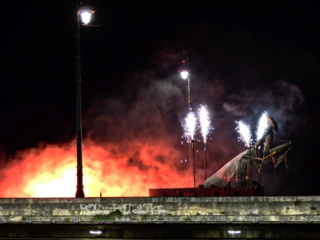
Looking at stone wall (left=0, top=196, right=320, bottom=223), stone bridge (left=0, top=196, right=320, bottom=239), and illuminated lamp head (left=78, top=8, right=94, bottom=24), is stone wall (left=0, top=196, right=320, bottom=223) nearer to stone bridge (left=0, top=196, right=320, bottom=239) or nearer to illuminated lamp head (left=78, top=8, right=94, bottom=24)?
stone bridge (left=0, top=196, right=320, bottom=239)

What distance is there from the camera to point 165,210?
1744 cm

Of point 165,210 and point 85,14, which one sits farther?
point 85,14

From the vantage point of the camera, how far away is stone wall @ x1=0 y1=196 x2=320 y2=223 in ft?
54.8

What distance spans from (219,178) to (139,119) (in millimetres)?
21729

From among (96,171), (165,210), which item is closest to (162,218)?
(165,210)

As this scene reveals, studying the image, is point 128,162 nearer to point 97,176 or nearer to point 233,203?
point 97,176

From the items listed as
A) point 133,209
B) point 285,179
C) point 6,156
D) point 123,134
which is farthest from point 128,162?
point 133,209

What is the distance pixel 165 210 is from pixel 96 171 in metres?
31.0

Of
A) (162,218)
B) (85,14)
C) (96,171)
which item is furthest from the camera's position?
(96,171)

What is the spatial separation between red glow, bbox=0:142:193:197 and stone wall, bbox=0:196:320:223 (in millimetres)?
24282

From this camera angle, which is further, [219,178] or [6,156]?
[6,156]

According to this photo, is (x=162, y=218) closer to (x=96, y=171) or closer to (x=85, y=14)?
(x=85, y=14)

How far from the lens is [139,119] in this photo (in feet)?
180

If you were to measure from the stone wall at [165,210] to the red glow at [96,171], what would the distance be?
79.7 feet
